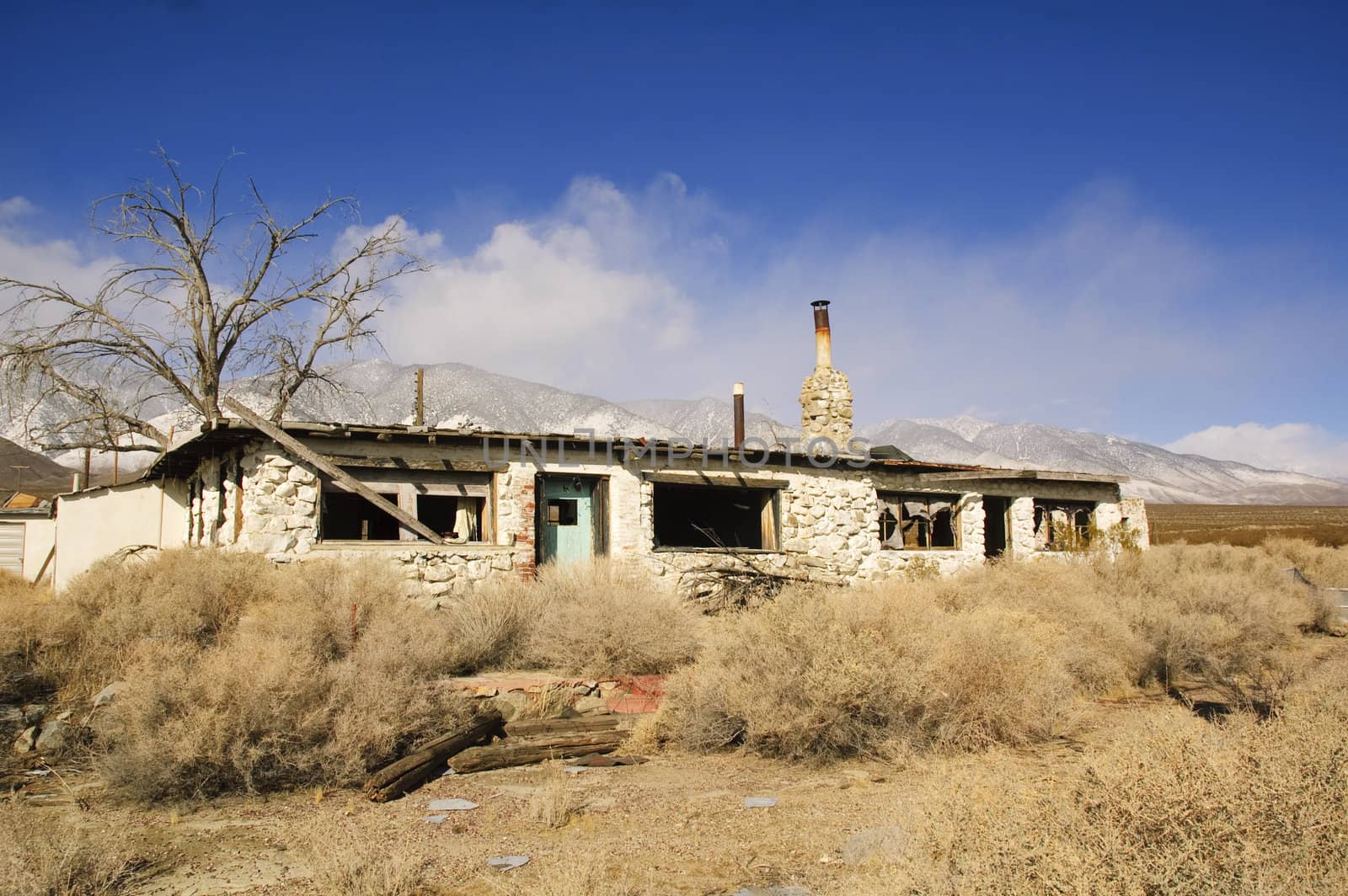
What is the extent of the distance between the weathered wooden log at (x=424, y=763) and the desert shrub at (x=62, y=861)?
1666 mm

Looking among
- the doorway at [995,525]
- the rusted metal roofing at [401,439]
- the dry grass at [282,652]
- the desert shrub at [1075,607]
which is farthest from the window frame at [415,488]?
the doorway at [995,525]

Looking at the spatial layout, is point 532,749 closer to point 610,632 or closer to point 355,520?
point 610,632

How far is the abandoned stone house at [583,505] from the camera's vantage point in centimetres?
1226

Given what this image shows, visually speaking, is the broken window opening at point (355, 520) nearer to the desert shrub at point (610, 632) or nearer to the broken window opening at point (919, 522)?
the desert shrub at point (610, 632)

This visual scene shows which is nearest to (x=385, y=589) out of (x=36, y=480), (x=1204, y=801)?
(x=1204, y=801)

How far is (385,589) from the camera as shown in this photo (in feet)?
33.3

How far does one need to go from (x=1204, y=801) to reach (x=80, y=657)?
9.58 m

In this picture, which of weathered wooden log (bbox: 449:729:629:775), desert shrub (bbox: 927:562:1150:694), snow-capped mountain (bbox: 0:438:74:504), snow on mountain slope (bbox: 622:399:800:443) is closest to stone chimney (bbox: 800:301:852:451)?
desert shrub (bbox: 927:562:1150:694)

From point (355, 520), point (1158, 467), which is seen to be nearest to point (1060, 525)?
point (355, 520)

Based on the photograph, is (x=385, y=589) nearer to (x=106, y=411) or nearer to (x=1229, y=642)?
(x=1229, y=642)

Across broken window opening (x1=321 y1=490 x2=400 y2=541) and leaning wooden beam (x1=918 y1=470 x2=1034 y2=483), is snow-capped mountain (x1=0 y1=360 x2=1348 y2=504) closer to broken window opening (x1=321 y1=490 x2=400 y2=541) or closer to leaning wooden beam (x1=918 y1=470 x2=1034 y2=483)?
broken window opening (x1=321 y1=490 x2=400 y2=541)

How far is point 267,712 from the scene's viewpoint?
6949 millimetres

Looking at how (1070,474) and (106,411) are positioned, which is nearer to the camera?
(1070,474)

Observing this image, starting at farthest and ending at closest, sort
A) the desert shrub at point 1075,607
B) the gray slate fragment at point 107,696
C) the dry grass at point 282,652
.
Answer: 1. the desert shrub at point 1075,607
2. the gray slate fragment at point 107,696
3. the dry grass at point 282,652
